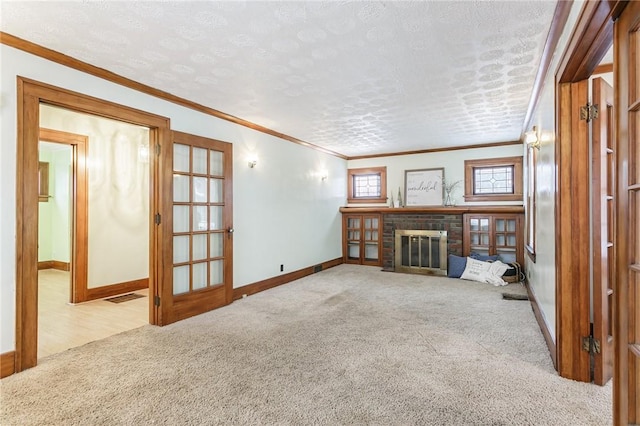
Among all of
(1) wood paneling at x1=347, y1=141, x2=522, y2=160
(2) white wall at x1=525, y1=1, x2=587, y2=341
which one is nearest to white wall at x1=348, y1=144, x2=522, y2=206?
(1) wood paneling at x1=347, y1=141, x2=522, y2=160

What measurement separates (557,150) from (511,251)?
13.5 feet

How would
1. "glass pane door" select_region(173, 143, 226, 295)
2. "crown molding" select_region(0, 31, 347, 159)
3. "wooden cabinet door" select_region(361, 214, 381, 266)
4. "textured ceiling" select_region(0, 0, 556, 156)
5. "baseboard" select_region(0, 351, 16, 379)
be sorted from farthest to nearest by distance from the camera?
"wooden cabinet door" select_region(361, 214, 381, 266) → "glass pane door" select_region(173, 143, 226, 295) → "crown molding" select_region(0, 31, 347, 159) → "baseboard" select_region(0, 351, 16, 379) → "textured ceiling" select_region(0, 0, 556, 156)

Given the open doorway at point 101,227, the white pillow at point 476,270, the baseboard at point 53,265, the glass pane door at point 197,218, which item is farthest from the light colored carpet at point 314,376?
the baseboard at point 53,265

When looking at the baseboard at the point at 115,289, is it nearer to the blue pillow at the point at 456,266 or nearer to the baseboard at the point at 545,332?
the blue pillow at the point at 456,266

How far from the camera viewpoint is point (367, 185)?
7.52 m

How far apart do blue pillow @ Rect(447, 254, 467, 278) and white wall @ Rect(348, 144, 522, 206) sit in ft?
3.93

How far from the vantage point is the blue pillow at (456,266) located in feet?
18.8

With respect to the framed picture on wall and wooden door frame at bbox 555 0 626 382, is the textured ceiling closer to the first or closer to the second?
wooden door frame at bbox 555 0 626 382

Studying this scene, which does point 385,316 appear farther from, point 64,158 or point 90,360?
point 64,158

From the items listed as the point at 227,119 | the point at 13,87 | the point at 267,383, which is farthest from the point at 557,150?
the point at 13,87

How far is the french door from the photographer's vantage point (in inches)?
138

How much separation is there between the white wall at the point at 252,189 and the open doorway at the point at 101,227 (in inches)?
48.5

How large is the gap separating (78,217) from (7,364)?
2.52 m

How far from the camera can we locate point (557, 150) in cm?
229
